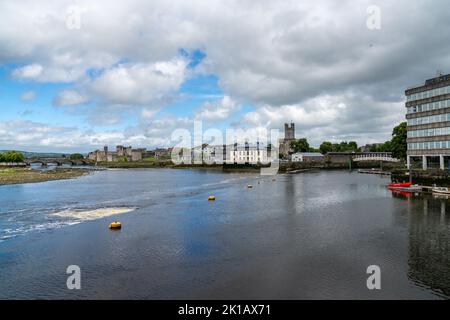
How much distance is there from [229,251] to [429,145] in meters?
63.4

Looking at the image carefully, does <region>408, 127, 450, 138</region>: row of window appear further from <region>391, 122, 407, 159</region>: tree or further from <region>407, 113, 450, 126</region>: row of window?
<region>391, 122, 407, 159</region>: tree

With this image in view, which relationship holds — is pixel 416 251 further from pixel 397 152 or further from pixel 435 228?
pixel 397 152

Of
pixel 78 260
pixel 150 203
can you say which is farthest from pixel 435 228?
pixel 150 203

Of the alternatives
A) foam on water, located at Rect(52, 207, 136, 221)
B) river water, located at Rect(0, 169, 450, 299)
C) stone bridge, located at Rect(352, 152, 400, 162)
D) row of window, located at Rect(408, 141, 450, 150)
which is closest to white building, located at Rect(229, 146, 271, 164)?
stone bridge, located at Rect(352, 152, 400, 162)

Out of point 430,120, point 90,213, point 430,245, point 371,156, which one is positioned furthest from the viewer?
point 371,156

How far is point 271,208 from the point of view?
147 feet

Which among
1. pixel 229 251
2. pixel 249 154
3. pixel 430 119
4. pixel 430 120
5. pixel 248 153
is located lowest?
pixel 229 251

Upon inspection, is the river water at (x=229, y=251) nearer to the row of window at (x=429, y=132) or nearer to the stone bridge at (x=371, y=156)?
the row of window at (x=429, y=132)

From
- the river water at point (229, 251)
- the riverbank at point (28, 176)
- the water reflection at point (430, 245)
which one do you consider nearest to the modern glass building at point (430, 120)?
the water reflection at point (430, 245)

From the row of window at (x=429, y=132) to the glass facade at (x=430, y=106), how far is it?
4.50 m

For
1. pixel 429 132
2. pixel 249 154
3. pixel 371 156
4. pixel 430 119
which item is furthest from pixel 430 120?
pixel 249 154

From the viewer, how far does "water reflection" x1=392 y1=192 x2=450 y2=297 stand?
19.0 meters

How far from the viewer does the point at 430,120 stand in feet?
230

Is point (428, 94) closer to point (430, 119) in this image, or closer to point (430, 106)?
point (430, 106)
